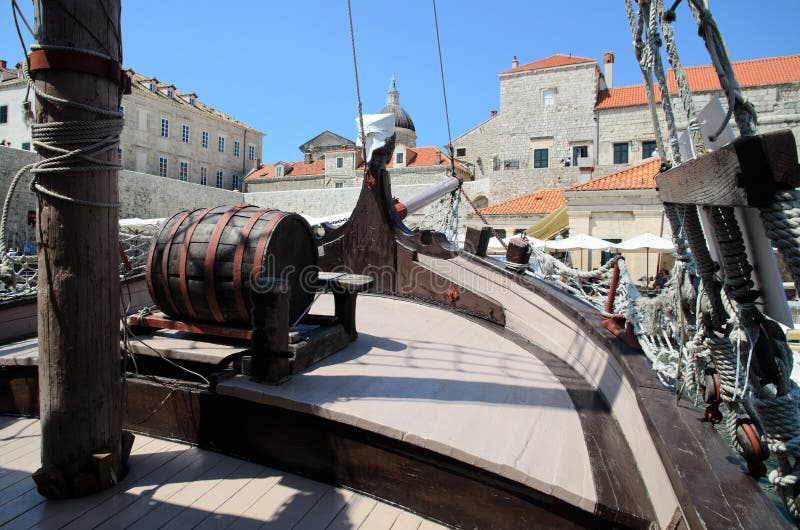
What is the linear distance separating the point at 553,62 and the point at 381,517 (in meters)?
35.1

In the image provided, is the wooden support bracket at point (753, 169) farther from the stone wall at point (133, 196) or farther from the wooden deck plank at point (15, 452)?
the stone wall at point (133, 196)

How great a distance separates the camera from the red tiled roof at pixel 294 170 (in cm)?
4120

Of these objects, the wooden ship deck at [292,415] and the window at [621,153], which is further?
the window at [621,153]

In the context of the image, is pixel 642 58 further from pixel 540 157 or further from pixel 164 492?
pixel 540 157

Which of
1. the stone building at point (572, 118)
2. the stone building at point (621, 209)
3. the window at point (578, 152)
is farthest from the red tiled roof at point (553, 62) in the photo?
the stone building at point (621, 209)

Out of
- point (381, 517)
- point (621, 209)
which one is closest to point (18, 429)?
point (381, 517)

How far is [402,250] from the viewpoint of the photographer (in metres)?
4.70

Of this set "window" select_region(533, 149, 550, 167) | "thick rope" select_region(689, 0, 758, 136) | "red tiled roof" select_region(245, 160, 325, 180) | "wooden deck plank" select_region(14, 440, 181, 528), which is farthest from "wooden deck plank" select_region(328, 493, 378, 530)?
"red tiled roof" select_region(245, 160, 325, 180)

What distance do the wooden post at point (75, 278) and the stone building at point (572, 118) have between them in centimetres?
2619

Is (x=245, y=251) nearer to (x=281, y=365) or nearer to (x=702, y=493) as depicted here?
(x=281, y=365)

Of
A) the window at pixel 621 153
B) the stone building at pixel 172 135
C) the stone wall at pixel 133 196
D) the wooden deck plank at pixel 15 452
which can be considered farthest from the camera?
the stone building at pixel 172 135

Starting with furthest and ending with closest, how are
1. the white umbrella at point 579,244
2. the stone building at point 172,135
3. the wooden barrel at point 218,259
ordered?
the stone building at point 172,135 < the white umbrella at point 579,244 < the wooden barrel at point 218,259

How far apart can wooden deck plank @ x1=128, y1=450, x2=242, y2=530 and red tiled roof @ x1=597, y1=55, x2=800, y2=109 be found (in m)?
28.3

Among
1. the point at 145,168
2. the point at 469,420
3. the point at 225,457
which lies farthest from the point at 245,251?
the point at 145,168
